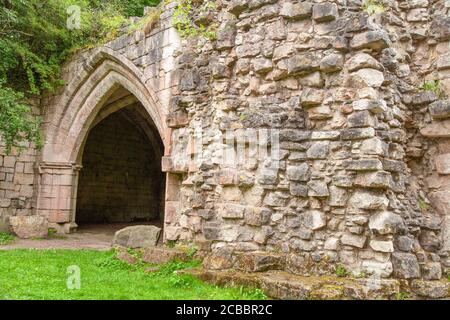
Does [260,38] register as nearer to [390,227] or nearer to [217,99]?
[217,99]

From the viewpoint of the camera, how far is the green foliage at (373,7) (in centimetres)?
463

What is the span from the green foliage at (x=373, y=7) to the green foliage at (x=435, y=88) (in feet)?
3.23

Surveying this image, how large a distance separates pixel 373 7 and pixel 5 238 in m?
7.84

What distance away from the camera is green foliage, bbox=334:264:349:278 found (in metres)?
4.08

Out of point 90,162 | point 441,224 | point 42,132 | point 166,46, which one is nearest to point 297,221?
point 441,224

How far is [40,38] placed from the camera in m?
9.89

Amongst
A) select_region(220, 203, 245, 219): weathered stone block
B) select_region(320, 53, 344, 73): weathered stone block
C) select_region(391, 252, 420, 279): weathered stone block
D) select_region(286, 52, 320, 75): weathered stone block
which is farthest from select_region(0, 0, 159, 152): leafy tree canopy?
select_region(391, 252, 420, 279): weathered stone block

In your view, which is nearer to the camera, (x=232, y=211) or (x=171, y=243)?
(x=232, y=211)

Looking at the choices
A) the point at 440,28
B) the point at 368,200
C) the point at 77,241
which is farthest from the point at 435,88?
the point at 77,241

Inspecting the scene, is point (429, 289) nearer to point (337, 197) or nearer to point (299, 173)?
point (337, 197)

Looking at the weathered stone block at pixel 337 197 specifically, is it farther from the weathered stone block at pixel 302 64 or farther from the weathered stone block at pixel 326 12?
the weathered stone block at pixel 326 12

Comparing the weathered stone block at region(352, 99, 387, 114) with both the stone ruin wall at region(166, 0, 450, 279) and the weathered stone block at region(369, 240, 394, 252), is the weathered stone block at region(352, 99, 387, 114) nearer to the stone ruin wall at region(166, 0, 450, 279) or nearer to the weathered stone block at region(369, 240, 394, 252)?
the stone ruin wall at region(166, 0, 450, 279)

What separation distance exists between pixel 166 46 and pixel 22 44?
13.4 ft

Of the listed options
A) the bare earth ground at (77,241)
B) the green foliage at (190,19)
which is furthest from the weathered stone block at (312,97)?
the bare earth ground at (77,241)
